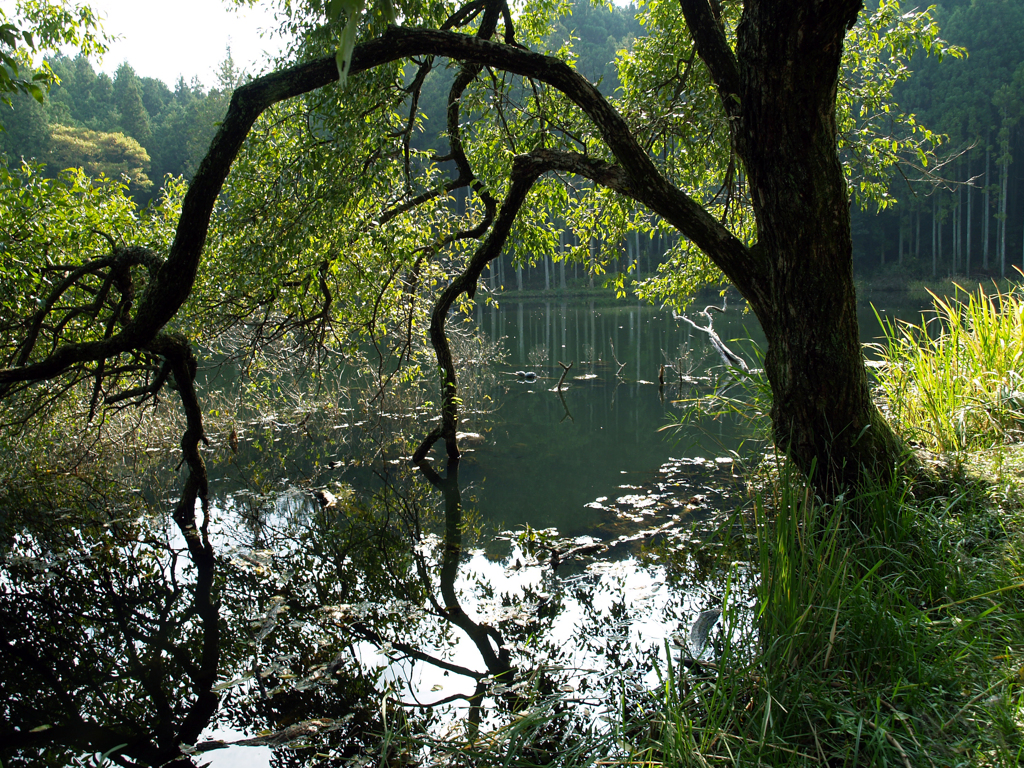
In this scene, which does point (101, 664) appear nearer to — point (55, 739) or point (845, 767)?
point (55, 739)

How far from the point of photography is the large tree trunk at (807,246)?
130 inches

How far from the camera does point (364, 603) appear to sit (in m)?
4.43

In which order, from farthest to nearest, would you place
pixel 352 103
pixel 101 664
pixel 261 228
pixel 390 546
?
pixel 390 546 < pixel 261 228 < pixel 352 103 < pixel 101 664

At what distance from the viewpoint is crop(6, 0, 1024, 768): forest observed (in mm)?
2557

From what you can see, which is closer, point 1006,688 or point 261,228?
point 1006,688

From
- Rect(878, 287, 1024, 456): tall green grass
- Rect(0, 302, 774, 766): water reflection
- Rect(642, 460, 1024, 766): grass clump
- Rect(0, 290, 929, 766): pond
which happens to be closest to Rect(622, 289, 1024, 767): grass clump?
Rect(642, 460, 1024, 766): grass clump

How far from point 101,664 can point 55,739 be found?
29.3 inches

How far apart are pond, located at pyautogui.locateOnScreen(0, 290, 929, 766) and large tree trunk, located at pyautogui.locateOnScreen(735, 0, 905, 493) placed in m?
0.71

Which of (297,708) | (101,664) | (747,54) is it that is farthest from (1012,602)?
(101,664)

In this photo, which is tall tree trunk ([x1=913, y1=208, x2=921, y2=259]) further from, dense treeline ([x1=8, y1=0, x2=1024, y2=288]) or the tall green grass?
the tall green grass

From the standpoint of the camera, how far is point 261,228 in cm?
496

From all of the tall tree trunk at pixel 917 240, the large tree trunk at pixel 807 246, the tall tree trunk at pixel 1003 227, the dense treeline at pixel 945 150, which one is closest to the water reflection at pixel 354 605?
the large tree trunk at pixel 807 246

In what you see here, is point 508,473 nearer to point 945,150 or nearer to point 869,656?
point 869,656

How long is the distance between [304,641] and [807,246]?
375 cm
